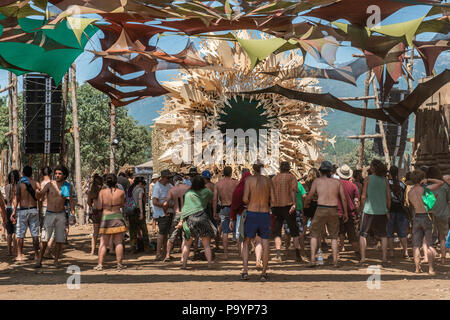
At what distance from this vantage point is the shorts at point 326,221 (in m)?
9.09

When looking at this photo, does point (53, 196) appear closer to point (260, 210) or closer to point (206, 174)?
point (206, 174)

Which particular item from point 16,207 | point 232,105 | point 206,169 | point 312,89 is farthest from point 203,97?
point 16,207

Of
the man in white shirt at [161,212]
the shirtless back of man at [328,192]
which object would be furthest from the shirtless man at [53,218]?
the shirtless back of man at [328,192]

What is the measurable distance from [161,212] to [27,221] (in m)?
2.42

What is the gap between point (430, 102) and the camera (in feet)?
39.1

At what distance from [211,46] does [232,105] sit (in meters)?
1.21

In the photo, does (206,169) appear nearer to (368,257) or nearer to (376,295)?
(368,257)

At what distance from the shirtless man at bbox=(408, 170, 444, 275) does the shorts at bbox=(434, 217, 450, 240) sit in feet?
1.76

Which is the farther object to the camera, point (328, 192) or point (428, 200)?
point (328, 192)

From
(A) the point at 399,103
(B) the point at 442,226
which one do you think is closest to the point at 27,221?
(A) the point at 399,103

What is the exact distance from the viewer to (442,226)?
9.09 meters

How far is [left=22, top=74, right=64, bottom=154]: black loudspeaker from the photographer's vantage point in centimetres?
2062

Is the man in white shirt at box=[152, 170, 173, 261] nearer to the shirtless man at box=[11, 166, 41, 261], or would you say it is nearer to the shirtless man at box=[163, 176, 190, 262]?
the shirtless man at box=[163, 176, 190, 262]

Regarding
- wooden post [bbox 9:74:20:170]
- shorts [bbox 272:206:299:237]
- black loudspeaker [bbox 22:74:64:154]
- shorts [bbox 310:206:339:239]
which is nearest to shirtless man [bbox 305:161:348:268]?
shorts [bbox 310:206:339:239]
